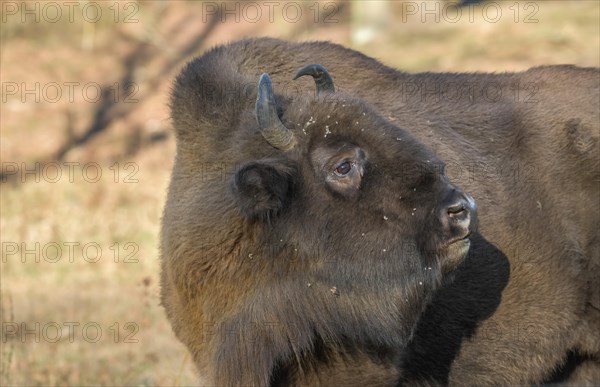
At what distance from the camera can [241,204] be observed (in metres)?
5.71

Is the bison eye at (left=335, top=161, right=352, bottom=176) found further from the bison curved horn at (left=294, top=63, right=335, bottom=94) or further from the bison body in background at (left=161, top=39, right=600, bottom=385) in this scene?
the bison curved horn at (left=294, top=63, right=335, bottom=94)

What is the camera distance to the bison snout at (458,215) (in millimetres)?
5523

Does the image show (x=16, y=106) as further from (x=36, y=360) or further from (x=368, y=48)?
(x=36, y=360)

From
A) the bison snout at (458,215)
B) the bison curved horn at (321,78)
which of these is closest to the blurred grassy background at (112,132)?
the bison curved horn at (321,78)

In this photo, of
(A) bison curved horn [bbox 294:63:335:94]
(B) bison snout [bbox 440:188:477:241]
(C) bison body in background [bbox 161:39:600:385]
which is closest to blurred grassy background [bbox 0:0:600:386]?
(C) bison body in background [bbox 161:39:600:385]

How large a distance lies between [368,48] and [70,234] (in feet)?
43.6

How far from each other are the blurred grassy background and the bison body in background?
1.50m

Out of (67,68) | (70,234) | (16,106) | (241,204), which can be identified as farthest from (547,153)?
(67,68)

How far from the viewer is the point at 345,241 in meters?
5.82

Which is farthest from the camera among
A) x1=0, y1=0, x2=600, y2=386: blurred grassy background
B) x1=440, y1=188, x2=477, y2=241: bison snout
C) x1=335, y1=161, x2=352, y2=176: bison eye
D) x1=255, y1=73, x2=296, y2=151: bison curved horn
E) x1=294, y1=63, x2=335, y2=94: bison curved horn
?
x1=0, y1=0, x2=600, y2=386: blurred grassy background

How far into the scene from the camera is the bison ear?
5.60 meters

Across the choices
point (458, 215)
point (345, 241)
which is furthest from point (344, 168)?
point (458, 215)

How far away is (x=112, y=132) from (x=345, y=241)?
1996 cm

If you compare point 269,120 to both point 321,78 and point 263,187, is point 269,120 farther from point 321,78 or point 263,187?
point 321,78
